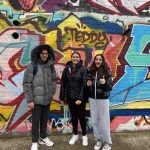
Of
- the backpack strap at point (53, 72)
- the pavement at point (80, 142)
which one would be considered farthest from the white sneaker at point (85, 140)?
the backpack strap at point (53, 72)

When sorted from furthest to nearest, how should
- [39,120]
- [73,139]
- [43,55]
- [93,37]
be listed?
[93,37] < [73,139] < [39,120] < [43,55]

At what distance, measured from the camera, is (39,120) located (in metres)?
6.43

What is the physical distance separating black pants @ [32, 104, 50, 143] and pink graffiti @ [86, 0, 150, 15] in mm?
2345

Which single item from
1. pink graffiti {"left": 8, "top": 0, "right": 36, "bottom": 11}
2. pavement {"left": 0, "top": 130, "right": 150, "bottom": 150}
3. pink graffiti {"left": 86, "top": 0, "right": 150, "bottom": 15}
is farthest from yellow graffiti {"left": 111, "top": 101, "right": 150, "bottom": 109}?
pink graffiti {"left": 8, "top": 0, "right": 36, "bottom": 11}

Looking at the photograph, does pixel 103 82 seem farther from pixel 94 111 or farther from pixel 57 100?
pixel 57 100

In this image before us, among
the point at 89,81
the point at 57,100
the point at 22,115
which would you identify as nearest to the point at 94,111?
the point at 89,81

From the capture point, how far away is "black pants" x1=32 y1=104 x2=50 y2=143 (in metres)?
6.30

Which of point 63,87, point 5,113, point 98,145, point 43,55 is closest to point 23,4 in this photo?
point 43,55

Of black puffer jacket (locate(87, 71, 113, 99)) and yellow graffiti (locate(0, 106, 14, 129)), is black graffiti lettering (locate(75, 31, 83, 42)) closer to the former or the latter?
black puffer jacket (locate(87, 71, 113, 99))

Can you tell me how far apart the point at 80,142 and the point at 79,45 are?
76.6 inches

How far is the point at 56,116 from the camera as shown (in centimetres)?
718

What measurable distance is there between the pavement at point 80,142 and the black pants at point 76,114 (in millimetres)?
327

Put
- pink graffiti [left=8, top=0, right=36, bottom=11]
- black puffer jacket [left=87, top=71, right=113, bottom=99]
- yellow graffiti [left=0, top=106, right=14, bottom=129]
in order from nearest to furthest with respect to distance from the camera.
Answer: black puffer jacket [left=87, top=71, right=113, bottom=99] → pink graffiti [left=8, top=0, right=36, bottom=11] → yellow graffiti [left=0, top=106, right=14, bottom=129]

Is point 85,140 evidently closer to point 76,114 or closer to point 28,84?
point 76,114
